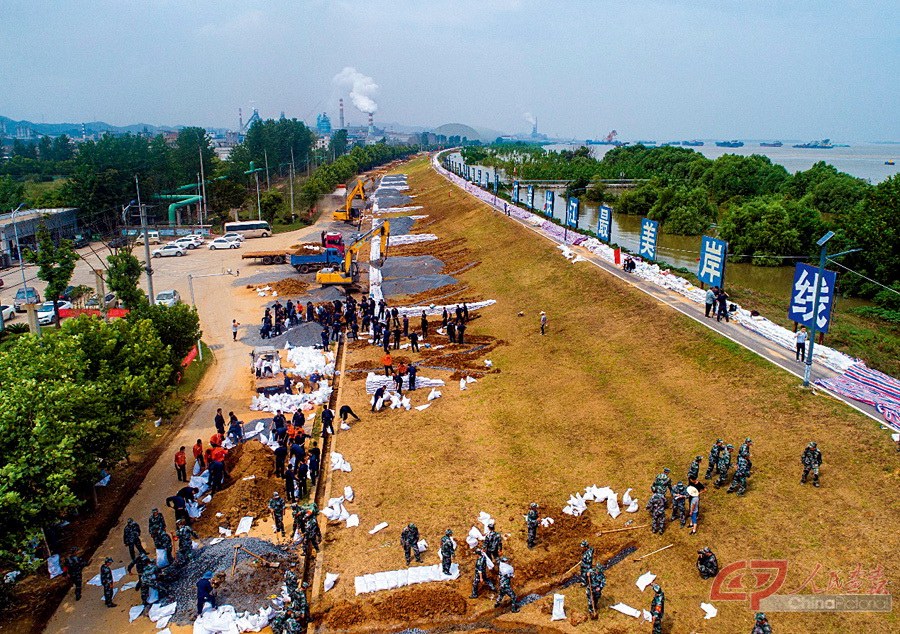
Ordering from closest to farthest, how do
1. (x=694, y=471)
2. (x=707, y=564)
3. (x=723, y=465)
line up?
(x=707, y=564), (x=694, y=471), (x=723, y=465)

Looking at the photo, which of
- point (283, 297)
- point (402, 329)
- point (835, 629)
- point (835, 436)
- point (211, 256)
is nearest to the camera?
point (835, 629)

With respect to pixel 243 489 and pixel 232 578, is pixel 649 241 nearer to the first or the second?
pixel 243 489

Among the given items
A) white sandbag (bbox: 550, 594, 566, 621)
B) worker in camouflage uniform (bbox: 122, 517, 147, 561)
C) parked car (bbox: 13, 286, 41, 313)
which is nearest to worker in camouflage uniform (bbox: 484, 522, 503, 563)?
white sandbag (bbox: 550, 594, 566, 621)

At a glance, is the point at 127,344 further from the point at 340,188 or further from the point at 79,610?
the point at 340,188

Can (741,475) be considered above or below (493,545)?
above

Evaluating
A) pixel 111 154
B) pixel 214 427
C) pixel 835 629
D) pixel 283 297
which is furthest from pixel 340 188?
pixel 835 629

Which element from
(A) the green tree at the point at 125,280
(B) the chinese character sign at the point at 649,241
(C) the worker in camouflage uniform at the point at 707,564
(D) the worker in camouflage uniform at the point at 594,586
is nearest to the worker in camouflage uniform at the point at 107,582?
(D) the worker in camouflage uniform at the point at 594,586

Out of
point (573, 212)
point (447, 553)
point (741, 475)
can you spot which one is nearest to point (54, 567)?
point (447, 553)
